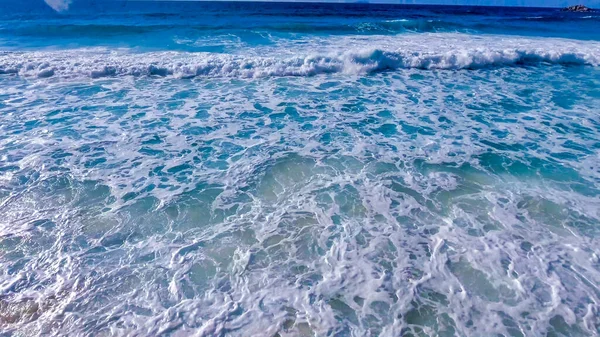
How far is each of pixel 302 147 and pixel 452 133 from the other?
10.0ft

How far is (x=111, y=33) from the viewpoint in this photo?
20.7m

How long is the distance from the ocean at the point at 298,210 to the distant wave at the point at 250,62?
175cm

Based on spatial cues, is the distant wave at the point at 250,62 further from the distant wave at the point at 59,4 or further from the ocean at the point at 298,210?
A: the distant wave at the point at 59,4

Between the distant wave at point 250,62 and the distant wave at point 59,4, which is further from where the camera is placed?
the distant wave at point 59,4

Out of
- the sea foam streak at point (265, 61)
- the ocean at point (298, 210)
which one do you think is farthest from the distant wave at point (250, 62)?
the ocean at point (298, 210)

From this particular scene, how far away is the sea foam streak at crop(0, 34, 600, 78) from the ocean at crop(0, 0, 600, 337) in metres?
1.77

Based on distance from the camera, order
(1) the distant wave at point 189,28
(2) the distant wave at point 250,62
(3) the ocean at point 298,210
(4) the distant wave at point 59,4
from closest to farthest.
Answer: (3) the ocean at point 298,210 < (2) the distant wave at point 250,62 < (1) the distant wave at point 189,28 < (4) the distant wave at point 59,4

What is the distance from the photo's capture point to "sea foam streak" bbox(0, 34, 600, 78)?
11898 millimetres

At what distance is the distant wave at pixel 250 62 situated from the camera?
1188 cm

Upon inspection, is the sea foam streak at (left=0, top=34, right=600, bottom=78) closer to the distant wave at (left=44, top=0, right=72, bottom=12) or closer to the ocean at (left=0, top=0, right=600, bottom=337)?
the ocean at (left=0, top=0, right=600, bottom=337)

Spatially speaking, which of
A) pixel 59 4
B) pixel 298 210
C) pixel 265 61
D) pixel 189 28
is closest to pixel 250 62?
pixel 265 61

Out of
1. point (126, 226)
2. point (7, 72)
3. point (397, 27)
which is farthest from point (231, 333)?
point (397, 27)

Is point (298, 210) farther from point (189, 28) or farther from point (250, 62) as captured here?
point (189, 28)

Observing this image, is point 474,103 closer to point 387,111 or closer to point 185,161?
point 387,111
